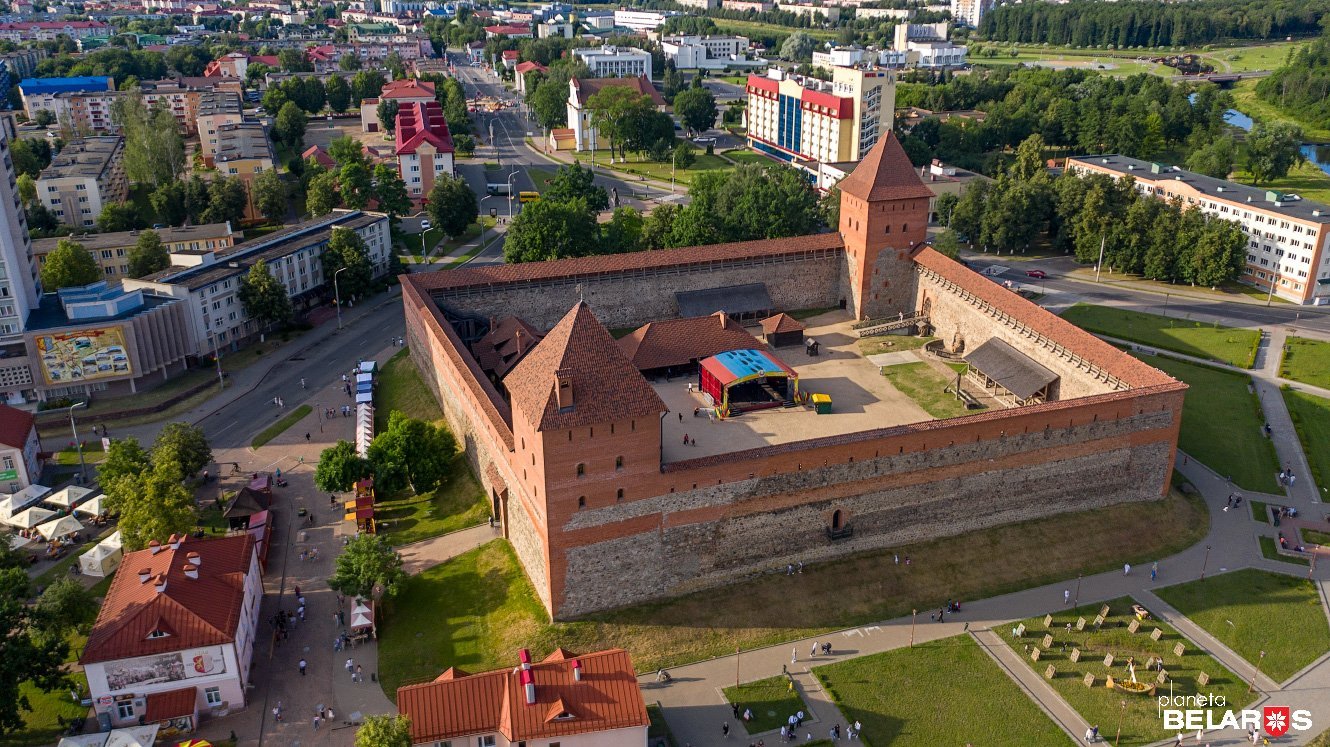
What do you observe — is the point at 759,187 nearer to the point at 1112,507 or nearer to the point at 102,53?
the point at 1112,507

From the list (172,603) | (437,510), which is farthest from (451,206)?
(172,603)

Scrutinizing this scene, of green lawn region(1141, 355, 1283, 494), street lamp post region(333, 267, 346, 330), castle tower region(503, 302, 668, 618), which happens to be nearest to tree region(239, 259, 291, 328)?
street lamp post region(333, 267, 346, 330)

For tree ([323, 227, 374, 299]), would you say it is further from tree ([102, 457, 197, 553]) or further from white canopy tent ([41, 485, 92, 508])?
tree ([102, 457, 197, 553])

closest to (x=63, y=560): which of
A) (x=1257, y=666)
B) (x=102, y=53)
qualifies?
(x=1257, y=666)

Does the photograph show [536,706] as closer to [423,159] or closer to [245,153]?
[423,159]

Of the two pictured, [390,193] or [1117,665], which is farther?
[390,193]

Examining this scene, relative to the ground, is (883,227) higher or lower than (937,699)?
higher
